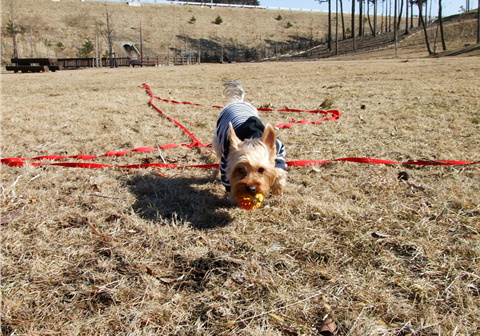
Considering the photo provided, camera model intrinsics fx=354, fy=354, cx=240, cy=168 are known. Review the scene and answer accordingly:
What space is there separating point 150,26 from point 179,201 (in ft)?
215

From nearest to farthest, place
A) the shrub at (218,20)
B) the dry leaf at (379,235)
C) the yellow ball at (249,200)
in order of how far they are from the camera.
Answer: the dry leaf at (379,235) < the yellow ball at (249,200) < the shrub at (218,20)

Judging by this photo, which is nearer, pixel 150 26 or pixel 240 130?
pixel 240 130

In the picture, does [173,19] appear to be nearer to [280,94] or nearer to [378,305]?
[280,94]

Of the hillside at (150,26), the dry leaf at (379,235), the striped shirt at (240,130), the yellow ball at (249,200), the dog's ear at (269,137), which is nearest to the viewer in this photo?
the dry leaf at (379,235)

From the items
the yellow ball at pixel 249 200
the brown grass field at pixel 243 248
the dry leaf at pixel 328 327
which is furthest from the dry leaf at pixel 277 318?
the yellow ball at pixel 249 200

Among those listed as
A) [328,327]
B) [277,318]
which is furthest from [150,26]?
[328,327]

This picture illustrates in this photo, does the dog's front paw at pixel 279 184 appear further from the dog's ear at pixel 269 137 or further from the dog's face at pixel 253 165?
the dog's ear at pixel 269 137

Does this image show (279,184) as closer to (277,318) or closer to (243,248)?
(243,248)

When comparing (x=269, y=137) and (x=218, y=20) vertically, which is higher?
(x=218, y=20)

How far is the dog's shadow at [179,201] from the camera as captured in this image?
300cm

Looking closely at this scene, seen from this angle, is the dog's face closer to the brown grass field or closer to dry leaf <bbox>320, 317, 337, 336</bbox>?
the brown grass field

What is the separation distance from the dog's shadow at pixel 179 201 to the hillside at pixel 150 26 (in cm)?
4523

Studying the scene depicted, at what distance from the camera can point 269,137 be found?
3006mm

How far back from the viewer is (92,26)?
56.3 metres
